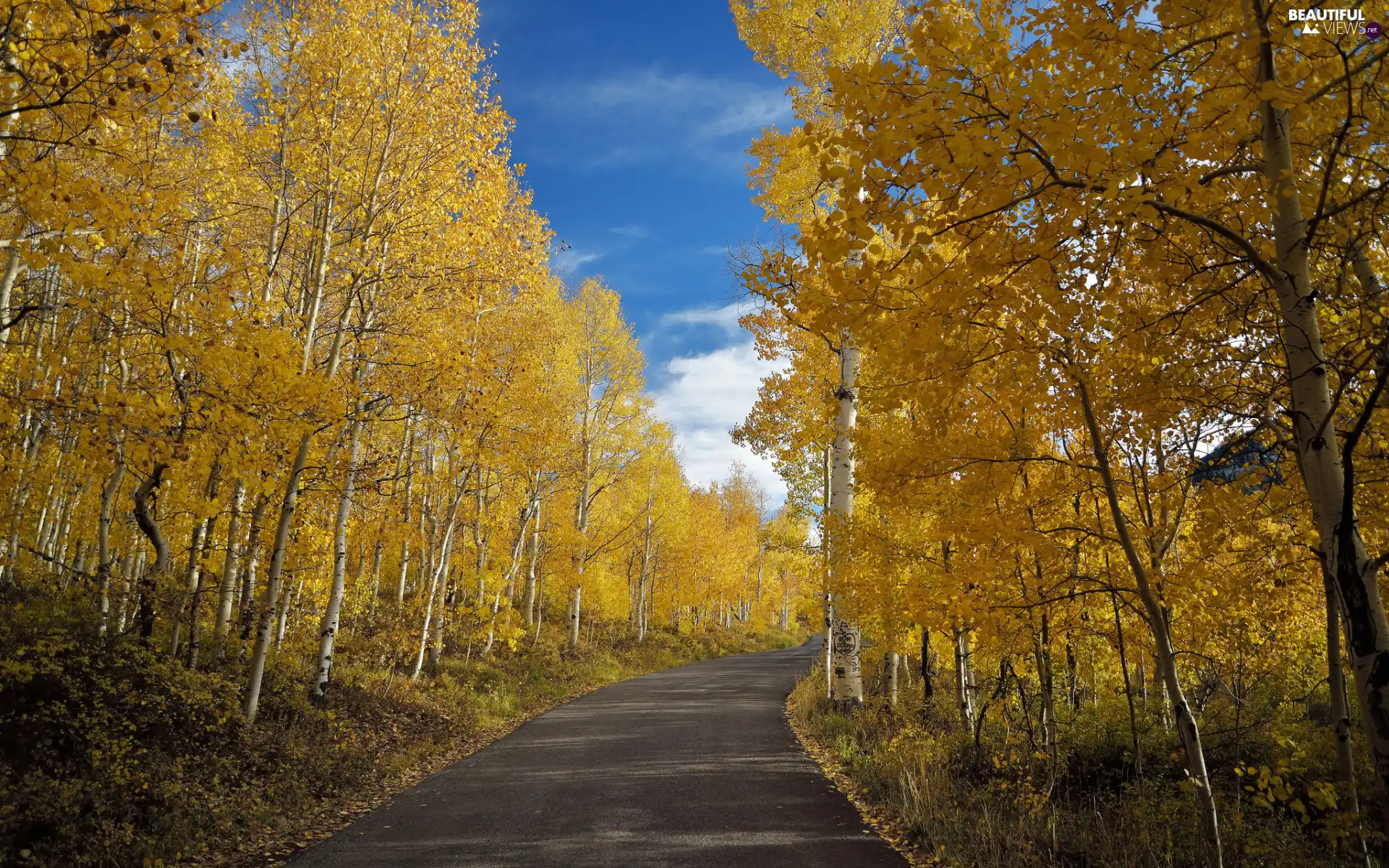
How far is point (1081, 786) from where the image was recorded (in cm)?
773

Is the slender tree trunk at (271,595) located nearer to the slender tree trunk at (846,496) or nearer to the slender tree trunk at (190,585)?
the slender tree trunk at (190,585)

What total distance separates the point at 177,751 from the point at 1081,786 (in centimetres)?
952

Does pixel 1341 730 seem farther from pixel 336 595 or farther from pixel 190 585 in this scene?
pixel 190 585

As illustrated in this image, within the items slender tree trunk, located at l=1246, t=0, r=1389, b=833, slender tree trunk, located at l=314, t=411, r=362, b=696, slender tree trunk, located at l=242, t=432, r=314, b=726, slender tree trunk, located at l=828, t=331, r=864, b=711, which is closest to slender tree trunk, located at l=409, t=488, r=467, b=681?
slender tree trunk, located at l=314, t=411, r=362, b=696

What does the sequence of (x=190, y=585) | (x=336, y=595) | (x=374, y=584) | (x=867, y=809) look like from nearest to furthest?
(x=867, y=809), (x=190, y=585), (x=336, y=595), (x=374, y=584)

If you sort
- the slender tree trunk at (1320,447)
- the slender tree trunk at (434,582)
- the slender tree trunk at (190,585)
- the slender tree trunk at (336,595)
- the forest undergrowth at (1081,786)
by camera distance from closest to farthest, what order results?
the slender tree trunk at (1320,447) < the forest undergrowth at (1081,786) < the slender tree trunk at (190,585) < the slender tree trunk at (336,595) < the slender tree trunk at (434,582)

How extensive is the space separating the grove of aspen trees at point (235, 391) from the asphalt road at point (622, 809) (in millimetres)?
1136

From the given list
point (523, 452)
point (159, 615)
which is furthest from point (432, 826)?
point (523, 452)

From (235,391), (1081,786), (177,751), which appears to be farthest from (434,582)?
(1081,786)

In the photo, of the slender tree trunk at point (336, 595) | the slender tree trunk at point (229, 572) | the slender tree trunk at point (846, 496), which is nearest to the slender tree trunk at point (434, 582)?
the slender tree trunk at point (336, 595)

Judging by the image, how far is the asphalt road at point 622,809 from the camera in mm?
5164

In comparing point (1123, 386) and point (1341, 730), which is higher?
point (1123, 386)

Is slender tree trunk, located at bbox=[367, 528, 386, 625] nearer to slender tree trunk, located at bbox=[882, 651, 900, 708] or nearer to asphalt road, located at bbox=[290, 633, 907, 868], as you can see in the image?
asphalt road, located at bbox=[290, 633, 907, 868]

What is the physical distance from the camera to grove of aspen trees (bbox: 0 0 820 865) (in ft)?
15.2
